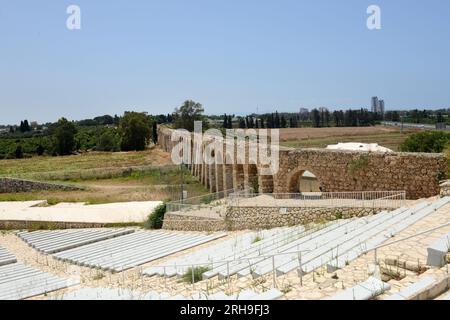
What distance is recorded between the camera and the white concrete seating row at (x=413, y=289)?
4906 millimetres

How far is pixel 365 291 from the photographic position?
525cm

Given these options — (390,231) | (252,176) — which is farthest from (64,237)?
(390,231)

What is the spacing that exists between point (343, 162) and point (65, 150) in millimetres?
60468

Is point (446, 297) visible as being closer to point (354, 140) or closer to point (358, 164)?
point (358, 164)

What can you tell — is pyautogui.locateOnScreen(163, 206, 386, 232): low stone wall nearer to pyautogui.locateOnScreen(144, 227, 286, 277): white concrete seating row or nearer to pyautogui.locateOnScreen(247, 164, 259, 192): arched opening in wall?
pyautogui.locateOnScreen(144, 227, 286, 277): white concrete seating row

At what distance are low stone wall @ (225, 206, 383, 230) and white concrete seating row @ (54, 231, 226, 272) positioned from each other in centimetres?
92

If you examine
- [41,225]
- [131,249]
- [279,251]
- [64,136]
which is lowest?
[41,225]

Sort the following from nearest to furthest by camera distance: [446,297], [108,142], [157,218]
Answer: [446,297], [157,218], [108,142]

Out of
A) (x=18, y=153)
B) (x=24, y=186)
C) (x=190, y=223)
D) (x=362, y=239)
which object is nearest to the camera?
(x=362, y=239)

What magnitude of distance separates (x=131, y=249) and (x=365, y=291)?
10710 millimetres

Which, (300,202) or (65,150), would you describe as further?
(65,150)

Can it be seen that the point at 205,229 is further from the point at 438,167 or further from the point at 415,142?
the point at 415,142
